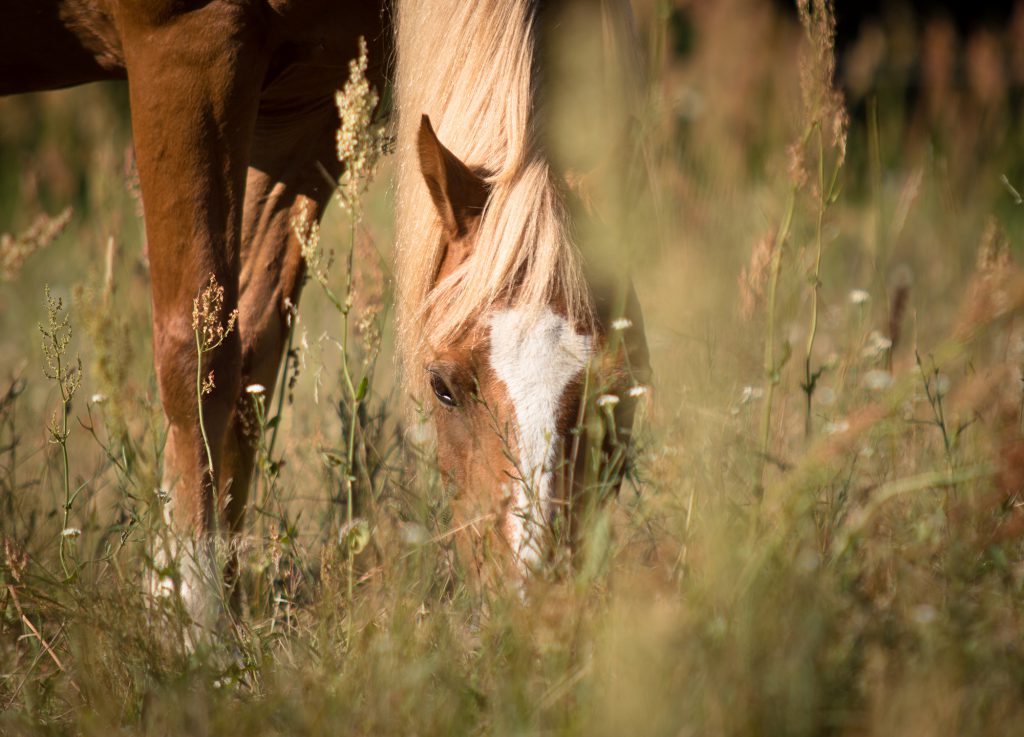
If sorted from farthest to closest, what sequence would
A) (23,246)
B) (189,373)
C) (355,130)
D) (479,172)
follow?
1. (23,246)
2. (189,373)
3. (479,172)
4. (355,130)

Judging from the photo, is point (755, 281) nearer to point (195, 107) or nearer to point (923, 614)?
point (923, 614)

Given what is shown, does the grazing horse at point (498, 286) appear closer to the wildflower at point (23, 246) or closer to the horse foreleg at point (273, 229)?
the horse foreleg at point (273, 229)

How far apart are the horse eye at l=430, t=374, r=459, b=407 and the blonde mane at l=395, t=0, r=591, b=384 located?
6cm

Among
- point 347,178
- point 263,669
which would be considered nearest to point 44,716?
point 263,669

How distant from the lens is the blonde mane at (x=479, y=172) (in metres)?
1.71

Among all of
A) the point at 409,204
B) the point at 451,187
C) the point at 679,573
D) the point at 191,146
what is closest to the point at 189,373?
the point at 191,146

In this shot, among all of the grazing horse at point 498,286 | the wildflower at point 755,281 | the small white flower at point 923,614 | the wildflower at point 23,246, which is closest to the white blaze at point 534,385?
the grazing horse at point 498,286

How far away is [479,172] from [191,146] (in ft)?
2.03

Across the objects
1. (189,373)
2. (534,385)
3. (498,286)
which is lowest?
(189,373)

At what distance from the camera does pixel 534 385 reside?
1615 millimetres

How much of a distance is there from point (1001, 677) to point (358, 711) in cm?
84

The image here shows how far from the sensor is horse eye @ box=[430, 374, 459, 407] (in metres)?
1.79

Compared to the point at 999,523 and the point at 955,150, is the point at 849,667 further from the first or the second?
the point at 955,150

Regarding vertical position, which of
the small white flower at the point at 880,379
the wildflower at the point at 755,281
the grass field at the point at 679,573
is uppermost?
the wildflower at the point at 755,281
